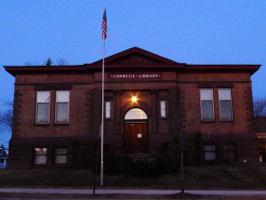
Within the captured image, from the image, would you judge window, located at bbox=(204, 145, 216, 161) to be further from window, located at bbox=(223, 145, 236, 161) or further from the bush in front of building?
the bush in front of building

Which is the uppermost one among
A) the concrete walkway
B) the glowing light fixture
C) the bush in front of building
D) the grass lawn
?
the glowing light fixture

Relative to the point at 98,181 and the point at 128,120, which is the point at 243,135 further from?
the point at 98,181

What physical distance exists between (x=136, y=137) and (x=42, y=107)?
799cm

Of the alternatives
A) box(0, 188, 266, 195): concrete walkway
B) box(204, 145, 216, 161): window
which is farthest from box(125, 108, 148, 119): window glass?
box(0, 188, 266, 195): concrete walkway

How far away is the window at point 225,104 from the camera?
24.3m

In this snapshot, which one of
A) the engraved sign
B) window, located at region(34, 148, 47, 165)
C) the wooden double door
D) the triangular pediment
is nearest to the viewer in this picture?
window, located at region(34, 148, 47, 165)

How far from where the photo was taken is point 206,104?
2447 cm

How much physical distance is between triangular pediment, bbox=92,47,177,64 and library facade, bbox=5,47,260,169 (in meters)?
0.02

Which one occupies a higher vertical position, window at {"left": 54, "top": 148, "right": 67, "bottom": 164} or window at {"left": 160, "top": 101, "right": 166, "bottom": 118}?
window at {"left": 160, "top": 101, "right": 166, "bottom": 118}

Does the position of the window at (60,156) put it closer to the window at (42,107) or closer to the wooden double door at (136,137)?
the window at (42,107)

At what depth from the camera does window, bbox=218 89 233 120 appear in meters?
24.3

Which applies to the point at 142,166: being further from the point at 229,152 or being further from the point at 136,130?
the point at 229,152

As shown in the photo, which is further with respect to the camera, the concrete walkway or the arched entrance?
the arched entrance

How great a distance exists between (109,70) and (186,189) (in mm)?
11914
